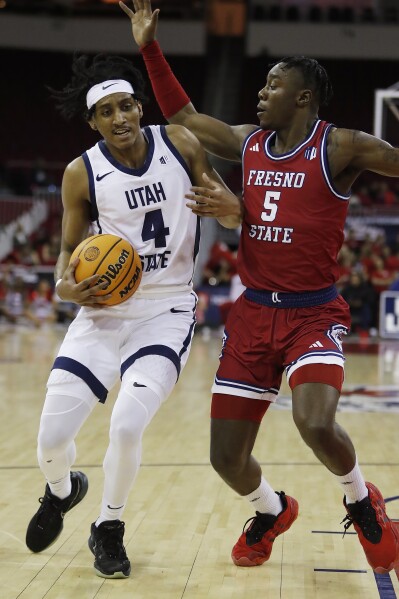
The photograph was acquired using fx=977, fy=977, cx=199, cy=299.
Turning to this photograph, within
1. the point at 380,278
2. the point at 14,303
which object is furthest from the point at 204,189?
the point at 14,303

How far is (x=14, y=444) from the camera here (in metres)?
7.58

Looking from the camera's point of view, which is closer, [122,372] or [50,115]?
[122,372]

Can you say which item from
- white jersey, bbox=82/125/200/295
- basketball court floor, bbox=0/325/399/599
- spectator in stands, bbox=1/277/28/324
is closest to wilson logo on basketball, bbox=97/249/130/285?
white jersey, bbox=82/125/200/295

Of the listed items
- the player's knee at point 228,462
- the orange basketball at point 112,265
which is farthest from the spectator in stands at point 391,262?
the orange basketball at point 112,265

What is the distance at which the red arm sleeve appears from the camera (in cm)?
499

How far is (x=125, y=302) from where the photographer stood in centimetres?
458

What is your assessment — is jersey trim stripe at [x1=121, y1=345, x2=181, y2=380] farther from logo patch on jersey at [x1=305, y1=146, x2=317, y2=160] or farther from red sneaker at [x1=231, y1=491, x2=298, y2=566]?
logo patch on jersey at [x1=305, y1=146, x2=317, y2=160]

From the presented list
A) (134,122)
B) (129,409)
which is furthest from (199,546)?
(134,122)

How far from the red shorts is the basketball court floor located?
2.76 ft

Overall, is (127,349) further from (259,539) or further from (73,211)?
(259,539)

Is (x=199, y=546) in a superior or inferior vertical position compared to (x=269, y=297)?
inferior

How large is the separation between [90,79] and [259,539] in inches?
93.0

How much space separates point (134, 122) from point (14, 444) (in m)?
3.71

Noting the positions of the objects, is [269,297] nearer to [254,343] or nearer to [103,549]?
[254,343]
